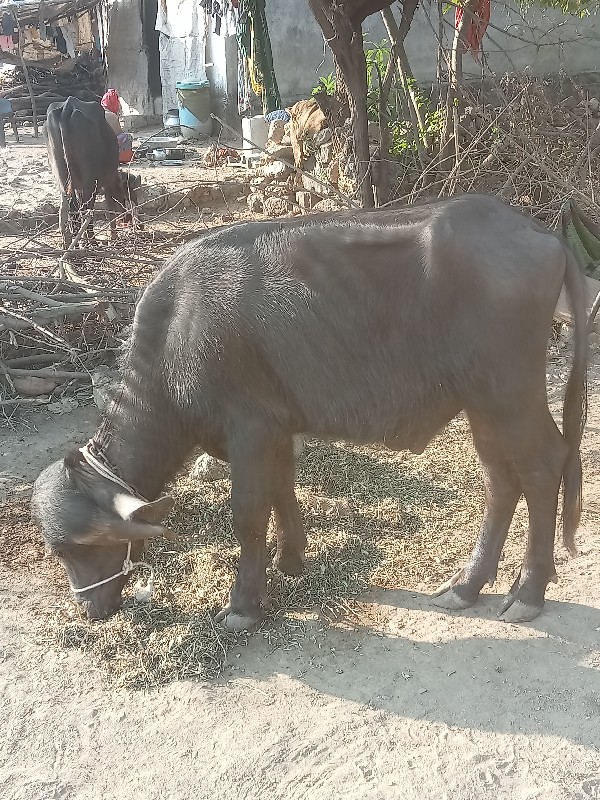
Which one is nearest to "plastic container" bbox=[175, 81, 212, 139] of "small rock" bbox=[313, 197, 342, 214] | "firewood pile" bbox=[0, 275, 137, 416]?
Result: "small rock" bbox=[313, 197, 342, 214]

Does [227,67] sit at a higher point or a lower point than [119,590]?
higher

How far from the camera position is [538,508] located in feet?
11.0

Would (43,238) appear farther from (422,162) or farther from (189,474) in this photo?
(189,474)

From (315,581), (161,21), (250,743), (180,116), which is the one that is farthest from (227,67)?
(250,743)

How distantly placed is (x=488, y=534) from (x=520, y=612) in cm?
38

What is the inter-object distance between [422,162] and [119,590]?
592 centimetres

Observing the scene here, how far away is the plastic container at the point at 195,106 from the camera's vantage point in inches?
604

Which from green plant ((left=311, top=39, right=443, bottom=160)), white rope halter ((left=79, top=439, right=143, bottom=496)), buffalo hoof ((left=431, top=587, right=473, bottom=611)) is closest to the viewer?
white rope halter ((left=79, top=439, right=143, bottom=496))

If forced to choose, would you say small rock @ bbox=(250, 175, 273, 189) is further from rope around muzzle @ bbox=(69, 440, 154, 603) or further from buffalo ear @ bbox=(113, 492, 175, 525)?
buffalo ear @ bbox=(113, 492, 175, 525)

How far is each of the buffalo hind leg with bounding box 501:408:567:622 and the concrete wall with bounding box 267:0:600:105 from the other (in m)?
7.07

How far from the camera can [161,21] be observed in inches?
664

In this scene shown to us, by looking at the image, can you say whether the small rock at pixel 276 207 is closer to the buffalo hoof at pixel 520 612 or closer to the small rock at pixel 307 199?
the small rock at pixel 307 199

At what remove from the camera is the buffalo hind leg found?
128 inches

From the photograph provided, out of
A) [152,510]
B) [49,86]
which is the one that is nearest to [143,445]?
[152,510]
